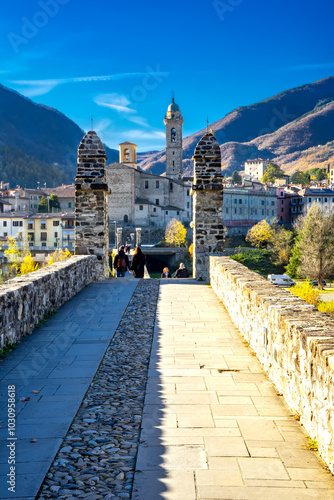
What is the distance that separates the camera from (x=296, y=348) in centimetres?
374

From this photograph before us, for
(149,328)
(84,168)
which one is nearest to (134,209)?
(84,168)

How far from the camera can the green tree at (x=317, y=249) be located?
43.9 meters

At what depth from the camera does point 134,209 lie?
8462 cm

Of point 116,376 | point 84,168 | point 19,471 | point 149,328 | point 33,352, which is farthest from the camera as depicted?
point 84,168

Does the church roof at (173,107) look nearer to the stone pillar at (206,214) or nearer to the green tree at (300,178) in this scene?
the green tree at (300,178)

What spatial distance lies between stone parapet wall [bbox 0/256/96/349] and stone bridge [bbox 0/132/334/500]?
31mm

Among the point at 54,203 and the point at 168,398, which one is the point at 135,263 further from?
the point at 54,203

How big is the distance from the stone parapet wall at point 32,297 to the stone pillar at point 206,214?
3.44 m

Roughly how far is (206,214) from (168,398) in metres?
8.53

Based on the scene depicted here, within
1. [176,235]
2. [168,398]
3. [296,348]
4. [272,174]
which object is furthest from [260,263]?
[272,174]

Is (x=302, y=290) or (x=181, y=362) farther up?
(x=181, y=362)

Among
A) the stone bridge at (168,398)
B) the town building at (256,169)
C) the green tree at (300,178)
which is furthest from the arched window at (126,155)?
the stone bridge at (168,398)

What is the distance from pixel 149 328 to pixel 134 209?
257 feet

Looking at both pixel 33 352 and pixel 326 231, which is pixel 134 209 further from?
pixel 33 352
